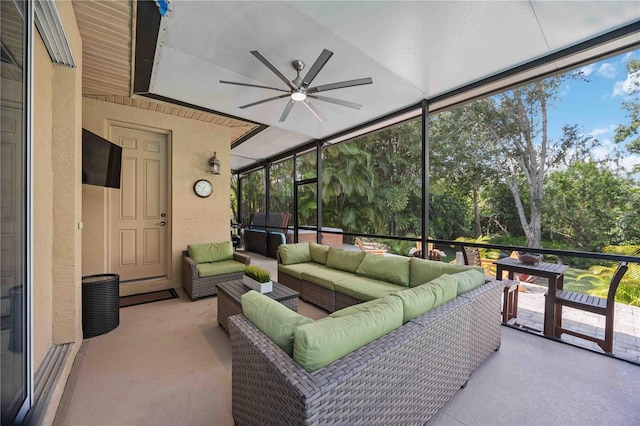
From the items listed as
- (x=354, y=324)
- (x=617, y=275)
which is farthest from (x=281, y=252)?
(x=617, y=275)

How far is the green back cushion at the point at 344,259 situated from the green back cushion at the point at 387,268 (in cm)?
11

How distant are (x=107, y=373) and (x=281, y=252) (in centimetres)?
236

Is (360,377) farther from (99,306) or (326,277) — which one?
(99,306)

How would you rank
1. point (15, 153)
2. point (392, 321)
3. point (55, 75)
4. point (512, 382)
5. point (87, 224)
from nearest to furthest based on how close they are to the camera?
point (15, 153) → point (392, 321) → point (512, 382) → point (55, 75) → point (87, 224)

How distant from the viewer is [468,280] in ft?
6.66

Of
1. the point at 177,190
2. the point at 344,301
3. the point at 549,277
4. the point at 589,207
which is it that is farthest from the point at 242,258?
the point at 589,207

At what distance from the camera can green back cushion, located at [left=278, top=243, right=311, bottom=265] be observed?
3947mm

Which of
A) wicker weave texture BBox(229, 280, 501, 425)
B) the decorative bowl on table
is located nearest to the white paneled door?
wicker weave texture BBox(229, 280, 501, 425)

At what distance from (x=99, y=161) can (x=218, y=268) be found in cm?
191

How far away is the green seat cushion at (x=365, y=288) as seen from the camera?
2.61 meters

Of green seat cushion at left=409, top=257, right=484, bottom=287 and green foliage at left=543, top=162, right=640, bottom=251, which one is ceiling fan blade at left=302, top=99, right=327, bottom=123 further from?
green foliage at left=543, top=162, right=640, bottom=251

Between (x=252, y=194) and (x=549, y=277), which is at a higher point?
(x=252, y=194)

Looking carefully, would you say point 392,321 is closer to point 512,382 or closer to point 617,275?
point 512,382

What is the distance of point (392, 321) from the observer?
4.46ft
